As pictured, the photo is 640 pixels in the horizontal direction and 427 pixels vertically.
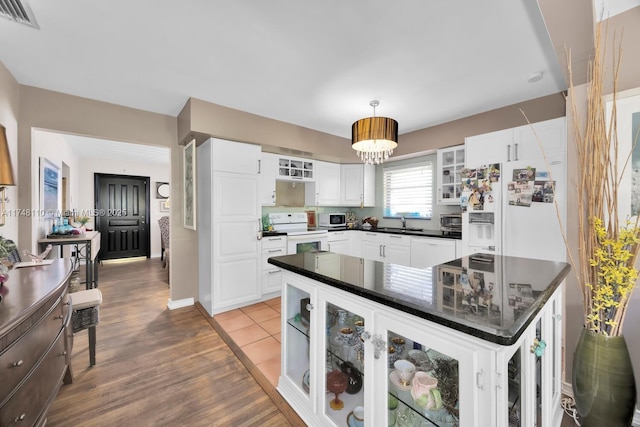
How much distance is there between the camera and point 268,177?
388 cm

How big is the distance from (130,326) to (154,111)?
8.29 feet

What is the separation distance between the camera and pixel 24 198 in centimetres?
256

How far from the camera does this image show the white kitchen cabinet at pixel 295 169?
4051 mm

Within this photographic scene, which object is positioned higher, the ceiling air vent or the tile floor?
the ceiling air vent

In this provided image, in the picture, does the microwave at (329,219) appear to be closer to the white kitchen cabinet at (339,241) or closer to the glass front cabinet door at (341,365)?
the white kitchen cabinet at (339,241)

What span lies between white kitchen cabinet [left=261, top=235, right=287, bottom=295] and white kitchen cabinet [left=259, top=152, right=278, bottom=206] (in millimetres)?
587

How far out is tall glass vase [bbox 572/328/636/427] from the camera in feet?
3.89

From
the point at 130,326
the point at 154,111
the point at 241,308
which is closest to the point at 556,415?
the point at 241,308

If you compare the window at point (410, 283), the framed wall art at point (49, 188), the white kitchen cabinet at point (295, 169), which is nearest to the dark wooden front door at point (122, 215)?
the framed wall art at point (49, 188)

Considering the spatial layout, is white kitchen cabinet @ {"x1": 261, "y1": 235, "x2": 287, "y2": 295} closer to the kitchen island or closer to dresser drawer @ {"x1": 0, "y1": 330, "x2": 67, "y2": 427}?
the kitchen island

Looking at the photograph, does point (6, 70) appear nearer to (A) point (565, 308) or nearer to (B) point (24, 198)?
(B) point (24, 198)

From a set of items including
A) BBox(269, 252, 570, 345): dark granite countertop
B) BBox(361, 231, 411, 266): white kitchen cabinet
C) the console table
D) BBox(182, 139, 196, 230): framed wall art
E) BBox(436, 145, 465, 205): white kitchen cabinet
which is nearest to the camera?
BBox(269, 252, 570, 345): dark granite countertop

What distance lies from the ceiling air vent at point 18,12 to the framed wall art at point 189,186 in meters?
1.35

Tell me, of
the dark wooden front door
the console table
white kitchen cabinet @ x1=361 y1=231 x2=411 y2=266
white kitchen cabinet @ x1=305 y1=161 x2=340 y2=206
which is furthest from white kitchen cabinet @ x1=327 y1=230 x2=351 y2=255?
the dark wooden front door
